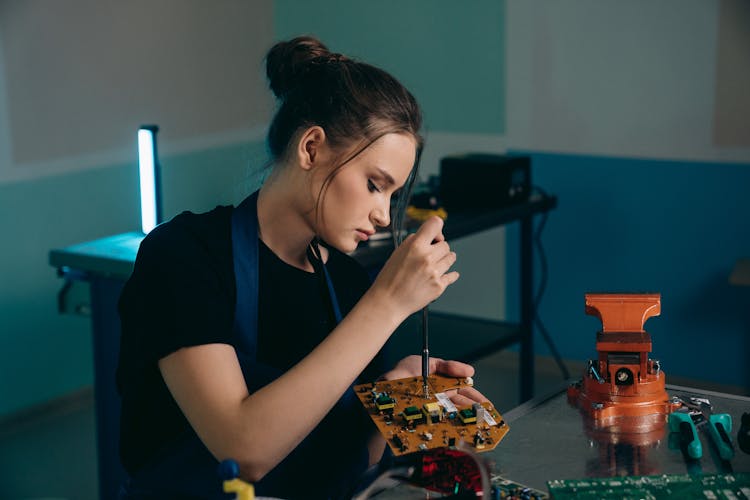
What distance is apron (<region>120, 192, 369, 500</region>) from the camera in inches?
55.2

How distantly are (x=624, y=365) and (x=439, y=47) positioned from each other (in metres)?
2.70

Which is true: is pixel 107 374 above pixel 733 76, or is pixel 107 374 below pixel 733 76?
below

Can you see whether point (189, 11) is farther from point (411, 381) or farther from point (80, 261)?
point (411, 381)

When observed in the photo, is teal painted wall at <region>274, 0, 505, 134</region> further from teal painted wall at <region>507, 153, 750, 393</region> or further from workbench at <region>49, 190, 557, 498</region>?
workbench at <region>49, 190, 557, 498</region>

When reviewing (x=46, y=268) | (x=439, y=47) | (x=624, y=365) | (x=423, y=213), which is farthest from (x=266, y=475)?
(x=439, y=47)

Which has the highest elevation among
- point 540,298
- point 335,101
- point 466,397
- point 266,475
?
point 335,101

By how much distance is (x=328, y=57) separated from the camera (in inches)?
60.2

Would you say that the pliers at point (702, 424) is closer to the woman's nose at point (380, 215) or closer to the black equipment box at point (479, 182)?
the woman's nose at point (380, 215)

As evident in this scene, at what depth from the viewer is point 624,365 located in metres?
1.38

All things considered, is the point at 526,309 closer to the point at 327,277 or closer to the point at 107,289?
the point at 107,289

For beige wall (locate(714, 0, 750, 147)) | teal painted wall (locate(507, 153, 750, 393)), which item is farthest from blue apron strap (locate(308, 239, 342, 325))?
beige wall (locate(714, 0, 750, 147))

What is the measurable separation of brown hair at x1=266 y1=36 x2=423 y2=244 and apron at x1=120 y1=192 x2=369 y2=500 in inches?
5.3

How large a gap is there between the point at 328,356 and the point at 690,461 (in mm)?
460

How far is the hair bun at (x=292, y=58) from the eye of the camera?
153 centimetres
